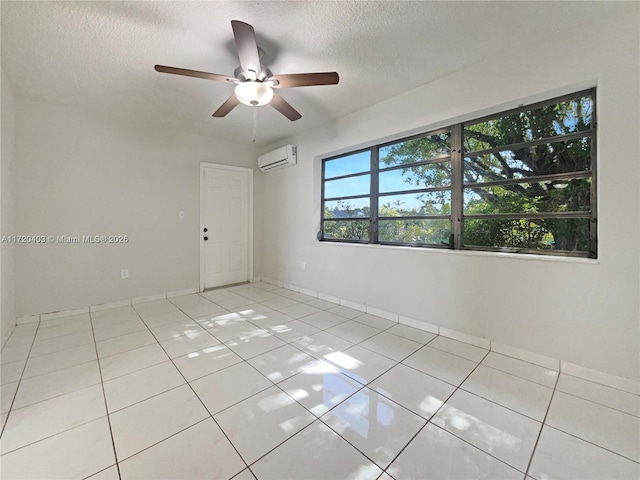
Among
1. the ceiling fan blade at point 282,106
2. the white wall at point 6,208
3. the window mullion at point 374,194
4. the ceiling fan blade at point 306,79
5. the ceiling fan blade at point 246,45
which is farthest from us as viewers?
the window mullion at point 374,194

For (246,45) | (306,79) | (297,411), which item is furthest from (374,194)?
(297,411)

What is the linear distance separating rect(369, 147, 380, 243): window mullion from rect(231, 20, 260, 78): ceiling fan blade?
5.96ft

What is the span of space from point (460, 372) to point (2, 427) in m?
2.91

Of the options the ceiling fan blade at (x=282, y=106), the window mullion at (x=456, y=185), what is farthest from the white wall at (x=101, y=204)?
the window mullion at (x=456, y=185)

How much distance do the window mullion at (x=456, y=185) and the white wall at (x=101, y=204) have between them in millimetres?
3638

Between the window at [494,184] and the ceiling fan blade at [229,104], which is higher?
the ceiling fan blade at [229,104]

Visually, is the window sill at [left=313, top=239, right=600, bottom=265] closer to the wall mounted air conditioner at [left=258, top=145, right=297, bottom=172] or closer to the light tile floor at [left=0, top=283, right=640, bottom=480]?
the light tile floor at [left=0, top=283, right=640, bottom=480]

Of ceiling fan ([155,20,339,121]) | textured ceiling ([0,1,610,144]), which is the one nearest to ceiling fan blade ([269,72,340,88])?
ceiling fan ([155,20,339,121])

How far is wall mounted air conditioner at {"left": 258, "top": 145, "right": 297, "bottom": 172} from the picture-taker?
4.17 meters

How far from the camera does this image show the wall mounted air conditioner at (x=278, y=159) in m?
4.17

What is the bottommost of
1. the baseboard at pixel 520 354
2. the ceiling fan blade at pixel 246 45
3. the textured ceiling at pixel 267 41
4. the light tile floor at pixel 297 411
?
the light tile floor at pixel 297 411

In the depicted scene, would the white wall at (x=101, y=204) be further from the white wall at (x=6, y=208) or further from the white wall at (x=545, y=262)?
the white wall at (x=545, y=262)

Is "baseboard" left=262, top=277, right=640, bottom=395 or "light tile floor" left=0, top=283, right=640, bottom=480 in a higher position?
"baseboard" left=262, top=277, right=640, bottom=395

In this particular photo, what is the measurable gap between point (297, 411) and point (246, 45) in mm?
2390
